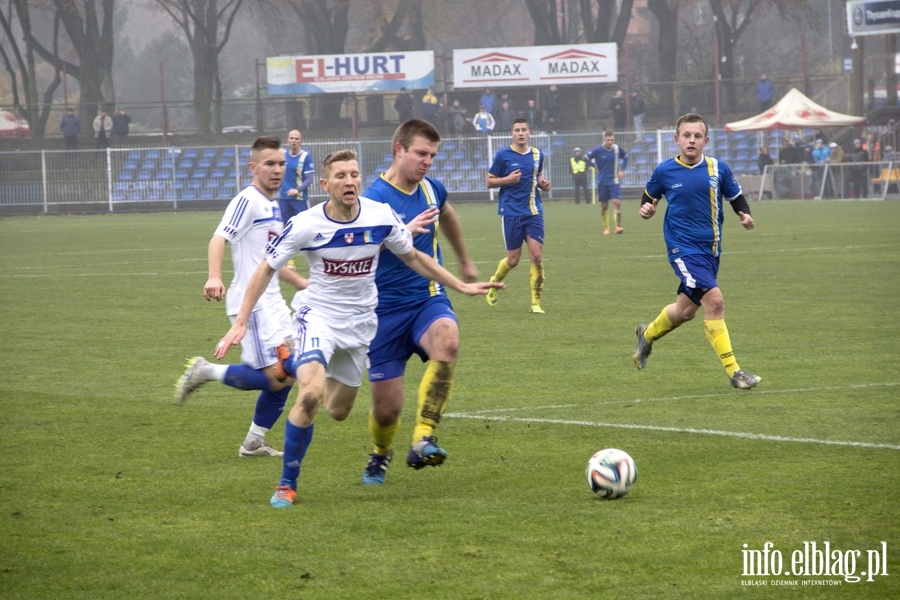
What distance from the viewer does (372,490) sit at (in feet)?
20.7

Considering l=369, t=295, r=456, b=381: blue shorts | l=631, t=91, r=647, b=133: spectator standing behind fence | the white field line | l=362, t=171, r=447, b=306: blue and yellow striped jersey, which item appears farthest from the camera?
l=631, t=91, r=647, b=133: spectator standing behind fence

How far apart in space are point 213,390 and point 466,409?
2.26 metres

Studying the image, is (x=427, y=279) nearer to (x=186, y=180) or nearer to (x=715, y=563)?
(x=715, y=563)

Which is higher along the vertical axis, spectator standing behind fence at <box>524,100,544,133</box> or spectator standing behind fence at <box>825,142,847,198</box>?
spectator standing behind fence at <box>524,100,544,133</box>

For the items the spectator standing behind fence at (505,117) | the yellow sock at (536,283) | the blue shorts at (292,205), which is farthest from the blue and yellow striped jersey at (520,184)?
the spectator standing behind fence at (505,117)

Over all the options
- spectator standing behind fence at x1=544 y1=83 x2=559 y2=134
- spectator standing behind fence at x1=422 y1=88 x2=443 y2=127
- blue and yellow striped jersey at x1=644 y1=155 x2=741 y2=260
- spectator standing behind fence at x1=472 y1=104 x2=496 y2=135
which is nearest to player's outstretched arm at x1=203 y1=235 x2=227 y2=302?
blue and yellow striped jersey at x1=644 y1=155 x2=741 y2=260

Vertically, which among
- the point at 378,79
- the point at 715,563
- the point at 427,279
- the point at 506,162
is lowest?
the point at 715,563

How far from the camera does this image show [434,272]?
654cm

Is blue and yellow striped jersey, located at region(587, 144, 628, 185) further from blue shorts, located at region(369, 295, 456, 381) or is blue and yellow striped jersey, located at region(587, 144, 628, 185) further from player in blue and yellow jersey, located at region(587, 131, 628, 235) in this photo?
blue shorts, located at region(369, 295, 456, 381)

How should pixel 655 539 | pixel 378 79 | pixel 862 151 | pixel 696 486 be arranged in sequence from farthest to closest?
pixel 378 79 < pixel 862 151 < pixel 696 486 < pixel 655 539

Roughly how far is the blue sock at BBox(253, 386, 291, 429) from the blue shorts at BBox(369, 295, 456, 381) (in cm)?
85

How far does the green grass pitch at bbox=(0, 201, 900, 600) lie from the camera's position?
16.0 feet

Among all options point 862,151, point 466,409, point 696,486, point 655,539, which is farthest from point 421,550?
point 862,151

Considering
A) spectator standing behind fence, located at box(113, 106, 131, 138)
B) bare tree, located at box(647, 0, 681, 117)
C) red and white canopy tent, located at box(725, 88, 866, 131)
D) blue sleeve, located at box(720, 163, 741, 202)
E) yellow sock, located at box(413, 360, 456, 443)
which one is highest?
bare tree, located at box(647, 0, 681, 117)
